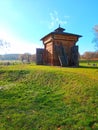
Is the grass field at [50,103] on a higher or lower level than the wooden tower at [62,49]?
lower

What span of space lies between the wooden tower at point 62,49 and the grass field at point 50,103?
820 cm

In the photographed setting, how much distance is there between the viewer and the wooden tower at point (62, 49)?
850 inches

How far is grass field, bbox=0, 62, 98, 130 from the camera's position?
7379 millimetres

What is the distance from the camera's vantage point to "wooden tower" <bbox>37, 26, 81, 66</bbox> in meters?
21.6

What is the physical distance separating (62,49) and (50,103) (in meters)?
13.3

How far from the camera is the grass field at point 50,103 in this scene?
24.2 ft

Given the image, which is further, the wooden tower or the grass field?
the wooden tower

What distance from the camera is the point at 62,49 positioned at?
21.8 metres

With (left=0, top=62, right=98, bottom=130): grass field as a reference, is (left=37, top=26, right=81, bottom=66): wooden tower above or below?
above

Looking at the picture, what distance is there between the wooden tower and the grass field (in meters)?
8.20

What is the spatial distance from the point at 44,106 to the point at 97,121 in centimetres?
267

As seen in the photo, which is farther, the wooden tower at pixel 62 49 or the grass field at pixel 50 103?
the wooden tower at pixel 62 49

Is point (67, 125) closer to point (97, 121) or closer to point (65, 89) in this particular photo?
→ point (97, 121)

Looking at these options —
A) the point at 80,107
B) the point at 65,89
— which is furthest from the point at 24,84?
the point at 80,107
